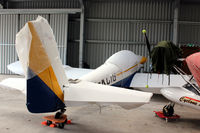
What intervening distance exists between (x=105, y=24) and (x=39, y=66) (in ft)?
33.7

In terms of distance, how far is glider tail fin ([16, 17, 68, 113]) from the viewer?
108 inches

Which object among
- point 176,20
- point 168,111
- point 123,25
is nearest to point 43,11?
point 123,25

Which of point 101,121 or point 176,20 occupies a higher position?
point 176,20

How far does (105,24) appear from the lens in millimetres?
12609

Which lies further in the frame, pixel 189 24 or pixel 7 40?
pixel 7 40

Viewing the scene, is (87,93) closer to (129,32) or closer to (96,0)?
(129,32)

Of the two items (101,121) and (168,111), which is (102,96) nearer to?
(101,121)

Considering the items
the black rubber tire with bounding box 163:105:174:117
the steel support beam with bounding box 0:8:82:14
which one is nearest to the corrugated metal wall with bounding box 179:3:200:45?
the steel support beam with bounding box 0:8:82:14

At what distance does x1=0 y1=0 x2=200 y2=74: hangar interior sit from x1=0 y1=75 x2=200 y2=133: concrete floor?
7.01 meters

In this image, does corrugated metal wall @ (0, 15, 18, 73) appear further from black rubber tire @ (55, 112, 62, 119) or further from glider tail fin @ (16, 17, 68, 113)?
glider tail fin @ (16, 17, 68, 113)

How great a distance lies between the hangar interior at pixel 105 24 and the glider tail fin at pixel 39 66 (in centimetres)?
895

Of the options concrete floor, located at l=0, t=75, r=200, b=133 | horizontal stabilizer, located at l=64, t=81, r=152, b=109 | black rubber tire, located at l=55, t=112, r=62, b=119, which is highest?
horizontal stabilizer, located at l=64, t=81, r=152, b=109

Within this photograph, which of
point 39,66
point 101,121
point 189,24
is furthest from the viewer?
point 189,24

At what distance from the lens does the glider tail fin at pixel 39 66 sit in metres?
2.74
